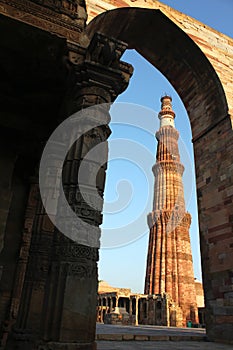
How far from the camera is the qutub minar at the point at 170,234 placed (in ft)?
110

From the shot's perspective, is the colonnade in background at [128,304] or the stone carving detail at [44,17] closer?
the stone carving detail at [44,17]

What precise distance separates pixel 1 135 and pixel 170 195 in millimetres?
33294

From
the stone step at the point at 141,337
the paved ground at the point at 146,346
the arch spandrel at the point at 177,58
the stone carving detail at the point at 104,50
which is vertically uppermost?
the arch spandrel at the point at 177,58

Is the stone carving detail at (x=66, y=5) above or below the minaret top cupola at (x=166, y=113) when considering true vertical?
below

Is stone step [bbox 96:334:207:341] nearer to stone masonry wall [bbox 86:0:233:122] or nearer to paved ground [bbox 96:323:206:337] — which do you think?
paved ground [bbox 96:323:206:337]

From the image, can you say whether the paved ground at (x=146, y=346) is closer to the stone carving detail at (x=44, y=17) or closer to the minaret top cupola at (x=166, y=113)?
the stone carving detail at (x=44, y=17)

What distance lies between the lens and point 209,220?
8391mm

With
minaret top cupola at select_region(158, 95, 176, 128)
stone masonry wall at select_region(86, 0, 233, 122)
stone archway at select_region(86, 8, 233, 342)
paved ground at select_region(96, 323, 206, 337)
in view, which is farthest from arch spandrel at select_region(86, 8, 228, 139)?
minaret top cupola at select_region(158, 95, 176, 128)

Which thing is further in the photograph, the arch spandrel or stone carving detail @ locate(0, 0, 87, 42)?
the arch spandrel

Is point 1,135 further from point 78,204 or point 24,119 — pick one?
point 78,204

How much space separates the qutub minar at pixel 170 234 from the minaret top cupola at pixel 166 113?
0.45m

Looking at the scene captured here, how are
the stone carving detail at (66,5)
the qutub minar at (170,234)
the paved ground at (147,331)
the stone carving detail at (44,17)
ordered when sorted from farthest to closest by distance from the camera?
the qutub minar at (170,234), the paved ground at (147,331), the stone carving detail at (66,5), the stone carving detail at (44,17)

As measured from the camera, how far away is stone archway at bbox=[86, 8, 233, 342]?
7480 mm

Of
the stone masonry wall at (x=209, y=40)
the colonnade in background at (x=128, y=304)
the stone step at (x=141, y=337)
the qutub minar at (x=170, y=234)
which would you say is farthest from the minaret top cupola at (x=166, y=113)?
the stone step at (x=141, y=337)
